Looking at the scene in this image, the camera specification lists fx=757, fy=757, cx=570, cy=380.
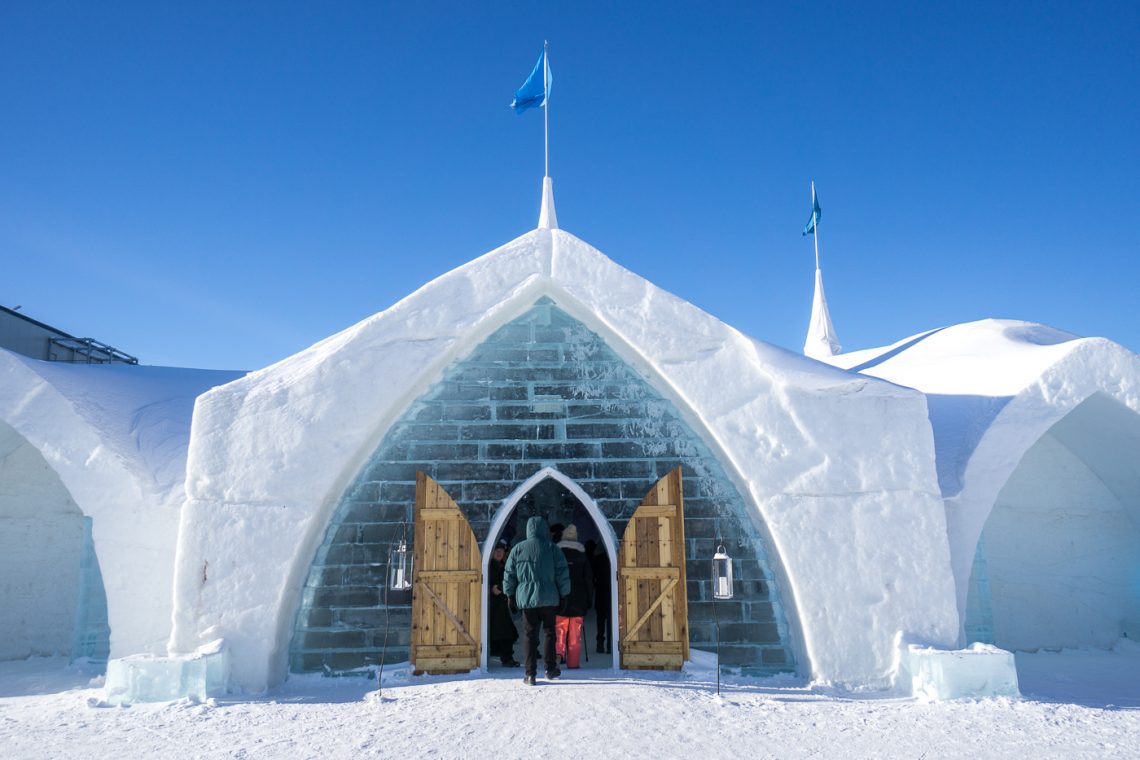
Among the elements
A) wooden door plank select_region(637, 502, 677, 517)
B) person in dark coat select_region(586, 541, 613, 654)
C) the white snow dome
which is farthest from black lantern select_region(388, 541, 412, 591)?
the white snow dome

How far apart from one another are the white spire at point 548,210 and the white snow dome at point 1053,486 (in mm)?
4317

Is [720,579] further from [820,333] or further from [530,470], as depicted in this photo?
[820,333]

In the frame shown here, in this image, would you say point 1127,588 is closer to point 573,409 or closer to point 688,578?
point 688,578

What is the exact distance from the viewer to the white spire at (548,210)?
7.95m

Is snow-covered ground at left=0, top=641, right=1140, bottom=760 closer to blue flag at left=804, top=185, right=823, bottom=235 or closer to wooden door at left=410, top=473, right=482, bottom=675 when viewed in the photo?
wooden door at left=410, top=473, right=482, bottom=675

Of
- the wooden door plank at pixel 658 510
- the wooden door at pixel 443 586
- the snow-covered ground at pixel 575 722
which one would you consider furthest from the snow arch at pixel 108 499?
the wooden door plank at pixel 658 510

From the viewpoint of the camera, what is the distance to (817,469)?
6.03 m

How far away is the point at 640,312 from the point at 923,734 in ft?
12.0

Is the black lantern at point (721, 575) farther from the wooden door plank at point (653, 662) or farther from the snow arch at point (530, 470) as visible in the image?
the wooden door plank at point (653, 662)

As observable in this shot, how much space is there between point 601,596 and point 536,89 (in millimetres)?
5673

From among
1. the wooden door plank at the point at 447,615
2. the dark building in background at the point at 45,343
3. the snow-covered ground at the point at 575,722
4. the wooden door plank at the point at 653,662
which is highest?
the dark building in background at the point at 45,343

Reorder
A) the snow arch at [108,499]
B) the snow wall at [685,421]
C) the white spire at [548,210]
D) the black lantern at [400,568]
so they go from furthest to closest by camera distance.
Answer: the white spire at [548,210]
the snow arch at [108,499]
the black lantern at [400,568]
the snow wall at [685,421]

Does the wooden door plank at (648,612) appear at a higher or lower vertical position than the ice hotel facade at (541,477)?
lower

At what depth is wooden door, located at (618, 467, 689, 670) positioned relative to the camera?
6.23 metres
